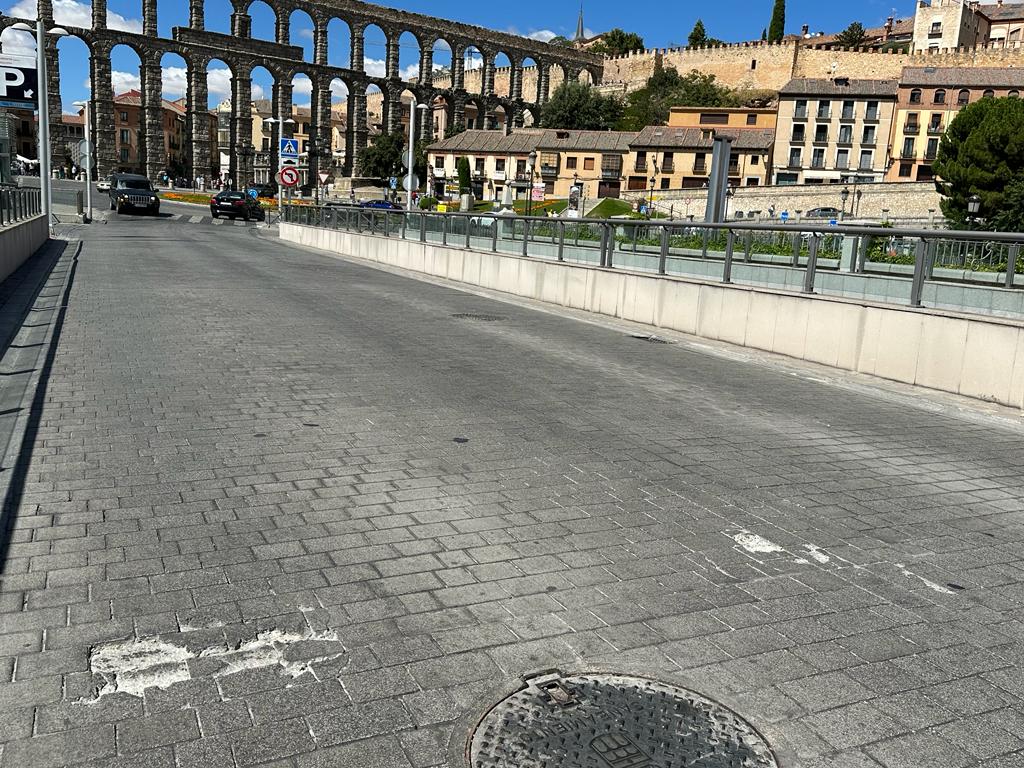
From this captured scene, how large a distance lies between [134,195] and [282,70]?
65.3 meters

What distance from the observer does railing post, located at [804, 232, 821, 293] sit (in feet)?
39.4

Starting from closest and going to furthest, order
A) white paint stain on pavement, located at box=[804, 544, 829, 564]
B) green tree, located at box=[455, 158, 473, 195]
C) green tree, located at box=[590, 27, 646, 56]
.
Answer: white paint stain on pavement, located at box=[804, 544, 829, 564], green tree, located at box=[455, 158, 473, 195], green tree, located at box=[590, 27, 646, 56]

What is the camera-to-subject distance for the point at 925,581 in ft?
15.3

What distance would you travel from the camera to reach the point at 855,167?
92000mm

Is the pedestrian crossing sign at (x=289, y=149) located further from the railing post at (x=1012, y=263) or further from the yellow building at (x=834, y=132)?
the yellow building at (x=834, y=132)

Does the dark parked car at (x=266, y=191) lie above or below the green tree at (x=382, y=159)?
below

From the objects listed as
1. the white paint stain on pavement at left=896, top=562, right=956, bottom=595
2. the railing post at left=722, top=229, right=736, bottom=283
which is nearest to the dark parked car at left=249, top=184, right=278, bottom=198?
the railing post at left=722, top=229, right=736, bottom=283

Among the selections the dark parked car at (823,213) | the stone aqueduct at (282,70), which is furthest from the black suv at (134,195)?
the dark parked car at (823,213)

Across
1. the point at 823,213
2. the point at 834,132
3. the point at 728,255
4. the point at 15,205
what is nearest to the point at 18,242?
the point at 15,205

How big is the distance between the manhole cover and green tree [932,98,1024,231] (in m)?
63.4

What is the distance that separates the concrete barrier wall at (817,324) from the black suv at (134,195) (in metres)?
40.4

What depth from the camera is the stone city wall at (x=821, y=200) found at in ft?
244

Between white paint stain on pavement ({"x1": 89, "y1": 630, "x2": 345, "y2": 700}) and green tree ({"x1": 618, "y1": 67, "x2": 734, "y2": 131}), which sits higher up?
green tree ({"x1": 618, "y1": 67, "x2": 734, "y2": 131})

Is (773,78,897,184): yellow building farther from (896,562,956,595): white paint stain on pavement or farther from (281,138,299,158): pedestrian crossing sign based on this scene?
(896,562,956,595): white paint stain on pavement
